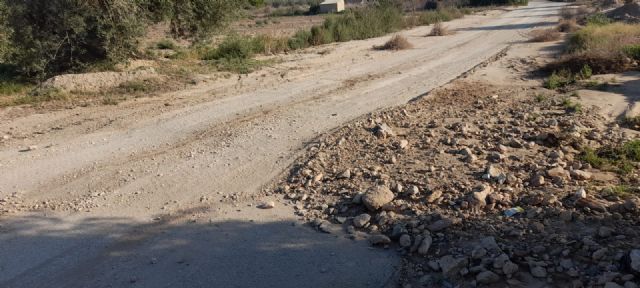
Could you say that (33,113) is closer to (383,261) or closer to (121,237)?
(121,237)

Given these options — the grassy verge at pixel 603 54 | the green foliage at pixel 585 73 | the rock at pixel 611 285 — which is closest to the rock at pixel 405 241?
the rock at pixel 611 285

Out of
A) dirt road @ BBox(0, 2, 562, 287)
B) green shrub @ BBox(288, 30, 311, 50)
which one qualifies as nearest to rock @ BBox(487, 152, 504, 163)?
dirt road @ BBox(0, 2, 562, 287)

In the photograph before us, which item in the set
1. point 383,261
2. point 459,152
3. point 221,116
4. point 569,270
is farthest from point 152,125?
point 569,270

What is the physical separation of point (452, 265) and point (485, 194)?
135cm

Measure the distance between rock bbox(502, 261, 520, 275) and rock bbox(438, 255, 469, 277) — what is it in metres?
0.29

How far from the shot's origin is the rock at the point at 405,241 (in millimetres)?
4586

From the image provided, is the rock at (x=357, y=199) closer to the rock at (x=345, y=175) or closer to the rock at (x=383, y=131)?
the rock at (x=345, y=175)

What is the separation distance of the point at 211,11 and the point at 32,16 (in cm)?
434

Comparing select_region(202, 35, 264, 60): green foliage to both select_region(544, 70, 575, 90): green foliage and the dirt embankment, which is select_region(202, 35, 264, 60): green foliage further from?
select_region(544, 70, 575, 90): green foliage

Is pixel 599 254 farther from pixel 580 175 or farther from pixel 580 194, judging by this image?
pixel 580 175

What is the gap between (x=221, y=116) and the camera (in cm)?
943

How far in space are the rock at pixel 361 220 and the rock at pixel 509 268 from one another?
1.43 metres

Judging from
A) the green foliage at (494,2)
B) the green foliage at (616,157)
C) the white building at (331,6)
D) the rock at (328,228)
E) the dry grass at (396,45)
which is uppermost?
the white building at (331,6)

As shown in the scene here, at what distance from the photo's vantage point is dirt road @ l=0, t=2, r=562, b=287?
438 cm
